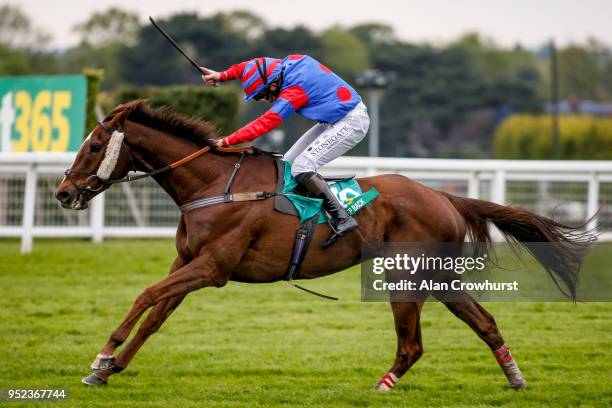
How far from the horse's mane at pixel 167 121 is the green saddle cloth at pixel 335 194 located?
23.7 inches

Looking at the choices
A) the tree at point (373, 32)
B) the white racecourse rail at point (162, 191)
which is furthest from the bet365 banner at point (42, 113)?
the tree at point (373, 32)

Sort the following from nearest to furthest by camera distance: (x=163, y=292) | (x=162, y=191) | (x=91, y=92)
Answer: (x=163, y=292)
(x=162, y=191)
(x=91, y=92)

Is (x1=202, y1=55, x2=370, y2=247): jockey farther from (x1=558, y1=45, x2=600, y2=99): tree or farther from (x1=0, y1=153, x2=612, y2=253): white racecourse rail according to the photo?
(x1=558, y1=45, x2=600, y2=99): tree

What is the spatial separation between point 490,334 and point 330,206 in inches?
54.1

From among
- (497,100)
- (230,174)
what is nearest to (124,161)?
(230,174)

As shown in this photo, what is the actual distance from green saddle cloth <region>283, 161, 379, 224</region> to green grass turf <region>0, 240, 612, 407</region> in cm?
116

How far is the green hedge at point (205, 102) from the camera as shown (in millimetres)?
13984

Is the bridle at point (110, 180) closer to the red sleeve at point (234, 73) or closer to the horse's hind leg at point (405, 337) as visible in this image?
the red sleeve at point (234, 73)

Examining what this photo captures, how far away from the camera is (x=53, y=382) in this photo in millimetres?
6062

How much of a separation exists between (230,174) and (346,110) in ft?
2.94

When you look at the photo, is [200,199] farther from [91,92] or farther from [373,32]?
[373,32]

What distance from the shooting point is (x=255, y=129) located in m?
5.87

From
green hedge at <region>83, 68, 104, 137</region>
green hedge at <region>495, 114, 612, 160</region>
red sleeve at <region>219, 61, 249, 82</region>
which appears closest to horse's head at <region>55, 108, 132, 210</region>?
red sleeve at <region>219, 61, 249, 82</region>

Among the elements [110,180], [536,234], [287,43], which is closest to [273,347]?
[110,180]
